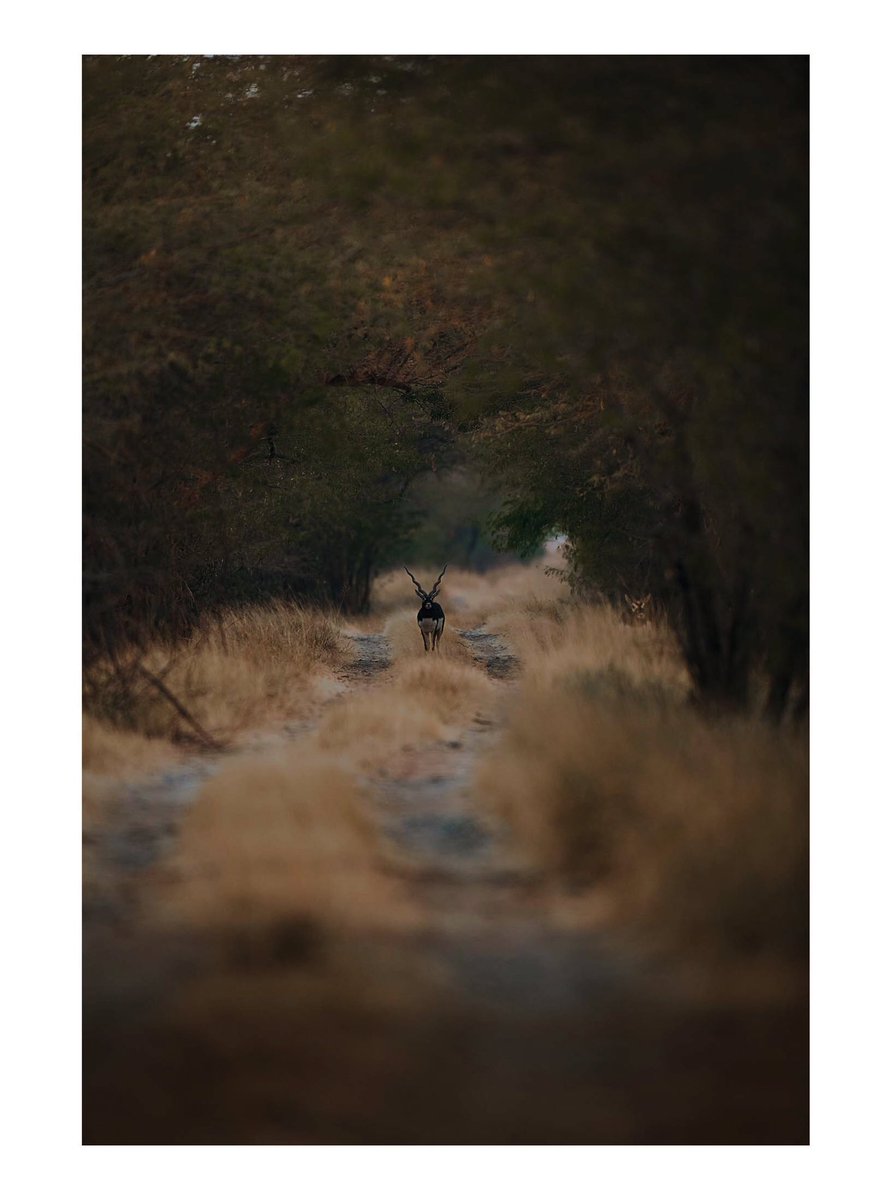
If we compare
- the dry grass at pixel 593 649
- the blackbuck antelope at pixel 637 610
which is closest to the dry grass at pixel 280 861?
the dry grass at pixel 593 649

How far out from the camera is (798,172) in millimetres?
5812

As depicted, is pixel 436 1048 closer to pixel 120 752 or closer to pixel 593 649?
pixel 120 752

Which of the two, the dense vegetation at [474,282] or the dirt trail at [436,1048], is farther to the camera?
the dense vegetation at [474,282]

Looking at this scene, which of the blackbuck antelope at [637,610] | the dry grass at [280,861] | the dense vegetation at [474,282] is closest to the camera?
the dry grass at [280,861]

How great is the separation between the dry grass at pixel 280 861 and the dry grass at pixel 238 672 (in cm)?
109

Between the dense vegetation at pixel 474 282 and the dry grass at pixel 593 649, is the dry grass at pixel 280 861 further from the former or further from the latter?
the dry grass at pixel 593 649

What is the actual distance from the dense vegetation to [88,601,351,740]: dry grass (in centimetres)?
44

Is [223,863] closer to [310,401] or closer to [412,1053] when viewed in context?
[412,1053]

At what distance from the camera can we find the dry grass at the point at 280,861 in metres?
5.57

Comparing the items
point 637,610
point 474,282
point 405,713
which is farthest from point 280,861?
point 637,610

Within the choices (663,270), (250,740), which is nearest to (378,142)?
(663,270)

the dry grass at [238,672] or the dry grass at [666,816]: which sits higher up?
the dry grass at [238,672]

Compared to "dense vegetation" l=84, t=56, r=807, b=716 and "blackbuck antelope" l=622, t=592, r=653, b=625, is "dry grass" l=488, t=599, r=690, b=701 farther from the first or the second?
"dense vegetation" l=84, t=56, r=807, b=716

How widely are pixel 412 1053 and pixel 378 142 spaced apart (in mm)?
5044
